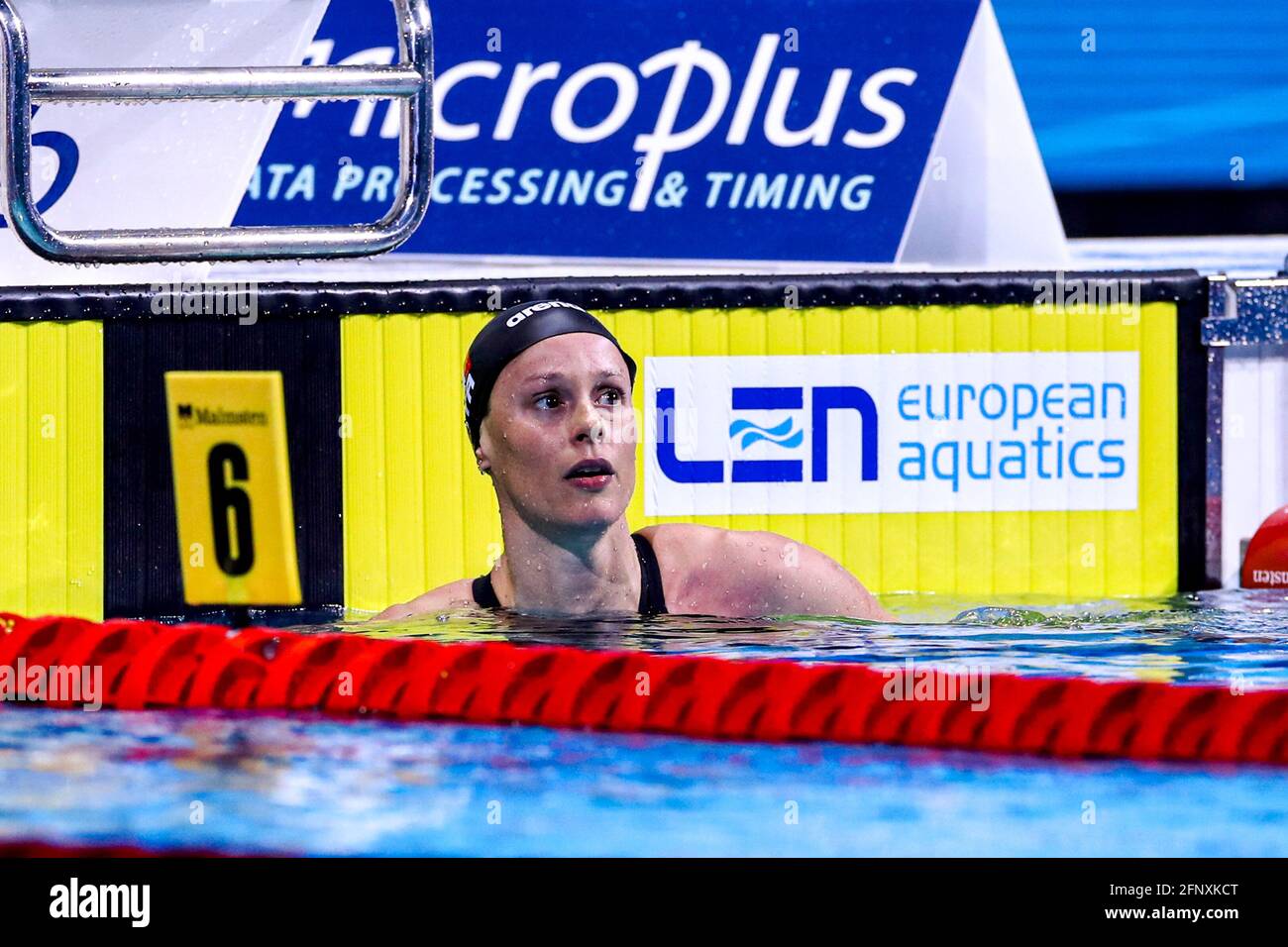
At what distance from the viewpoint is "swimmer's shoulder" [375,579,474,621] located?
5.25m

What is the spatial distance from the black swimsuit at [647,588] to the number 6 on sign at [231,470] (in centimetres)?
132

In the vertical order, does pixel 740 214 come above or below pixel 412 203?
above

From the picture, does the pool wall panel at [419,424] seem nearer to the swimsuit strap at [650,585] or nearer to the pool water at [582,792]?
the swimsuit strap at [650,585]

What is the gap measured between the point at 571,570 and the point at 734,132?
10.1ft

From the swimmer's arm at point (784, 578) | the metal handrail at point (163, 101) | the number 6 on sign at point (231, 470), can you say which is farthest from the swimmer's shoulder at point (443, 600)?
the metal handrail at point (163, 101)

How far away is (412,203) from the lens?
2990 millimetres

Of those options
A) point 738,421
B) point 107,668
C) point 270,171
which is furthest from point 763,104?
point 107,668

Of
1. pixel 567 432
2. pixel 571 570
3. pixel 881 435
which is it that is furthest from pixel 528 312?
pixel 881 435

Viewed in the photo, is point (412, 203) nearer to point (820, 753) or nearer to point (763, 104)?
point (820, 753)

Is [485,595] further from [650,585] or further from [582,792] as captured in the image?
[582,792]

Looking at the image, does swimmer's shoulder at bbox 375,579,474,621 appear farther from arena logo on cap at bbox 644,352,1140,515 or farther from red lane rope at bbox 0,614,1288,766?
arena logo on cap at bbox 644,352,1140,515

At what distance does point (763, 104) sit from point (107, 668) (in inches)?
156

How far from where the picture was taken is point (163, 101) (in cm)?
275

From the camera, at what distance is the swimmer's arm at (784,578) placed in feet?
17.0
